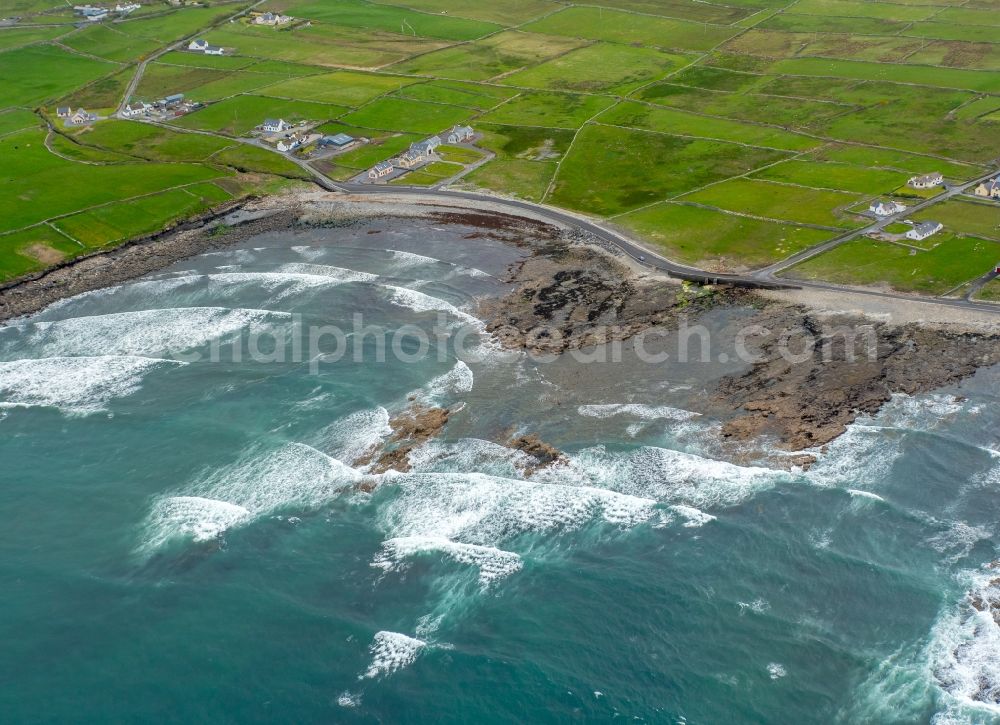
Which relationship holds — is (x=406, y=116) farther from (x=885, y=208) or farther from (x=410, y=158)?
(x=885, y=208)

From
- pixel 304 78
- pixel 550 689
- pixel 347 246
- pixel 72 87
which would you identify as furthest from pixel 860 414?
pixel 72 87

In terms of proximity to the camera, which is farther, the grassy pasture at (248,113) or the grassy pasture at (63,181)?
the grassy pasture at (248,113)

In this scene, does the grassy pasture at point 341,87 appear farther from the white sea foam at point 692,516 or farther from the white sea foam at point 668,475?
the white sea foam at point 692,516

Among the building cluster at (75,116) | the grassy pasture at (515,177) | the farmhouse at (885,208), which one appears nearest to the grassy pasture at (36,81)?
the building cluster at (75,116)

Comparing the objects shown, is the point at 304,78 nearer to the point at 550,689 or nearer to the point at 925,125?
the point at 925,125

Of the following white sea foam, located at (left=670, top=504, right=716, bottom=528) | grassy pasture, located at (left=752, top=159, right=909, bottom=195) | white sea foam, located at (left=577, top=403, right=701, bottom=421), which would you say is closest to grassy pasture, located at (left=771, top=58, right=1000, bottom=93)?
grassy pasture, located at (left=752, top=159, right=909, bottom=195)
